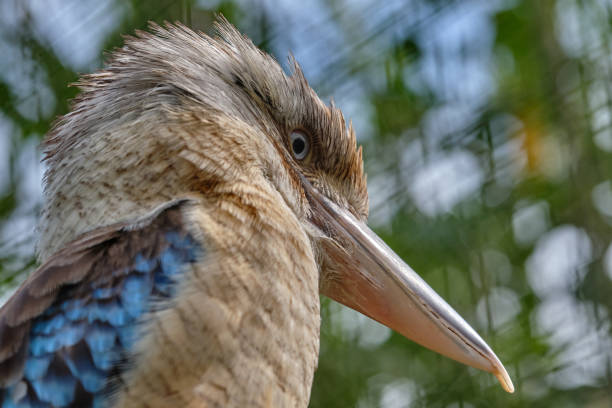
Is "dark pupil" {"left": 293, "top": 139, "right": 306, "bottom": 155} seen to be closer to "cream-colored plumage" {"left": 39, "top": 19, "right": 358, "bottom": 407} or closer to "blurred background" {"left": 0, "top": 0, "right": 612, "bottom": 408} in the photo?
"cream-colored plumage" {"left": 39, "top": 19, "right": 358, "bottom": 407}

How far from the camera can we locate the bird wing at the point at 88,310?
4.33ft

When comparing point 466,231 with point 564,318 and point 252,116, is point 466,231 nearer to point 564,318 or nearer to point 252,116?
point 564,318

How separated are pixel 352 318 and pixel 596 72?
183 centimetres

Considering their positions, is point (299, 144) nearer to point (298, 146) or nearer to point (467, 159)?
point (298, 146)

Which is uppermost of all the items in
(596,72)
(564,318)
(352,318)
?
(596,72)

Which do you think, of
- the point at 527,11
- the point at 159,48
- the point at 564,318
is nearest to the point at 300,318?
the point at 159,48

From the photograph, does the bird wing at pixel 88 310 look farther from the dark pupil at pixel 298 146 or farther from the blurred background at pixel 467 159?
the blurred background at pixel 467 159

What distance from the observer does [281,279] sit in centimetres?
152

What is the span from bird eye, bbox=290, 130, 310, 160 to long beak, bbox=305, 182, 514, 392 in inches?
3.1

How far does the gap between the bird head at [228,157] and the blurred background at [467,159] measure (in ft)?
4.98

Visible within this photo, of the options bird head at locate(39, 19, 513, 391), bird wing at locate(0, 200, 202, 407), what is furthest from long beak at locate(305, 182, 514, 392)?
bird wing at locate(0, 200, 202, 407)

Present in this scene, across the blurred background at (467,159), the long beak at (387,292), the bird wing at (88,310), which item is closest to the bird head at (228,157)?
the long beak at (387,292)

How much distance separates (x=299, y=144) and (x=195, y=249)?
61 centimetres

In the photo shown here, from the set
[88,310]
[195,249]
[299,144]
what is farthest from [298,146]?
[88,310]
